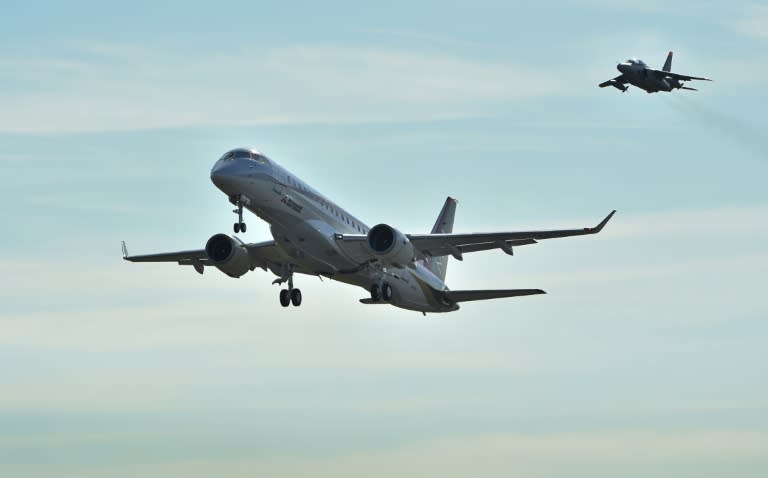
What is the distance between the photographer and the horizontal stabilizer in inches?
2591

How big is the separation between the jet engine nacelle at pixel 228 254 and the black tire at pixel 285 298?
7.91 ft

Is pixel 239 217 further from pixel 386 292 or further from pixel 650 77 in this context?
pixel 650 77

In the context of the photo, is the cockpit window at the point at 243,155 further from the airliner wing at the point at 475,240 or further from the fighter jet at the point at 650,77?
the fighter jet at the point at 650,77

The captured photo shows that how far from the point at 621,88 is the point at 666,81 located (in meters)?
6.28

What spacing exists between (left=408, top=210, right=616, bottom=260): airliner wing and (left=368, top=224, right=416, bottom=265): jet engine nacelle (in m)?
1.39

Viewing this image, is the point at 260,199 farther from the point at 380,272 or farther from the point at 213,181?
the point at 380,272

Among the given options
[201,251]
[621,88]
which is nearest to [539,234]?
[201,251]

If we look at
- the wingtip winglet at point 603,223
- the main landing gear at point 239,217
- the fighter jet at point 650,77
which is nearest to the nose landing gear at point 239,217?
the main landing gear at point 239,217

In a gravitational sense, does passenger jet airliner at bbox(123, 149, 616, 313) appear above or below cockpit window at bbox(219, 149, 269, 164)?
below

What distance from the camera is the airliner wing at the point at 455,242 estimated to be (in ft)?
199

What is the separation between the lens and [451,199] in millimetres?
80438

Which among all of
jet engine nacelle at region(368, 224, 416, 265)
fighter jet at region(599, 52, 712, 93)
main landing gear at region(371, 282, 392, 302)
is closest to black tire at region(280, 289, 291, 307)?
main landing gear at region(371, 282, 392, 302)

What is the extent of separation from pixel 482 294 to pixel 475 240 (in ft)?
25.5

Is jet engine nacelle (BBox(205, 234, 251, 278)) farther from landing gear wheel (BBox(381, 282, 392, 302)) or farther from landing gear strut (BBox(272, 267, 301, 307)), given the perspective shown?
landing gear wheel (BBox(381, 282, 392, 302))
